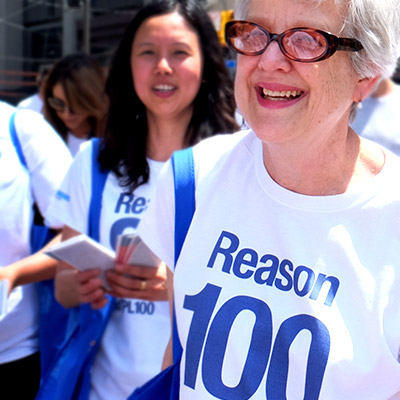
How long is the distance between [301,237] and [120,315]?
927 mm

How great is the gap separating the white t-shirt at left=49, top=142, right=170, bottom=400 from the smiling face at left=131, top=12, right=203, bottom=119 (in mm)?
259

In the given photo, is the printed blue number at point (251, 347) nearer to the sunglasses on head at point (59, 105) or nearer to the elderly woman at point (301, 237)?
the elderly woman at point (301, 237)

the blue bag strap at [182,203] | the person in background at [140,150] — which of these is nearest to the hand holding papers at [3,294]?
the person in background at [140,150]

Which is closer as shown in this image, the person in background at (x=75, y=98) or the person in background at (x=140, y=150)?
the person in background at (x=140, y=150)

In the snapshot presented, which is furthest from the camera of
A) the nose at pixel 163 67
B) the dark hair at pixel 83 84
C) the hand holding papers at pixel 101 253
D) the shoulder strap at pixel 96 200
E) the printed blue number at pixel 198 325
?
the dark hair at pixel 83 84

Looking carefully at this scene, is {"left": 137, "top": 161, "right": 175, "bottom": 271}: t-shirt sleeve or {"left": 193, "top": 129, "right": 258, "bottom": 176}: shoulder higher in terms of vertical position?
{"left": 193, "top": 129, "right": 258, "bottom": 176}: shoulder

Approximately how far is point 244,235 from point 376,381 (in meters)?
0.40

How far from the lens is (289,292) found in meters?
1.20

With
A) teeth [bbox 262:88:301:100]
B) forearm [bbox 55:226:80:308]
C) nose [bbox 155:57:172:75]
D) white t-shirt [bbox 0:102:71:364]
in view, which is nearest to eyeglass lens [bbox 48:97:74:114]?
white t-shirt [bbox 0:102:71:364]

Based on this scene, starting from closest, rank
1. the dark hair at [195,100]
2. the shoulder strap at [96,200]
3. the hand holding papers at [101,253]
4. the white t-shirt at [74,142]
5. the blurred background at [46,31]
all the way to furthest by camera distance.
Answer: the hand holding papers at [101,253], the shoulder strap at [96,200], the dark hair at [195,100], the white t-shirt at [74,142], the blurred background at [46,31]

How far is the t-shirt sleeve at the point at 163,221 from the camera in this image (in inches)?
56.9

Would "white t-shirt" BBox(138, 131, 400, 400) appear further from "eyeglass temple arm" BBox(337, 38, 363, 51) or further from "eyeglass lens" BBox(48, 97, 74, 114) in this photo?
"eyeglass lens" BBox(48, 97, 74, 114)

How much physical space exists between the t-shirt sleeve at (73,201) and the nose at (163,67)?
0.45 meters

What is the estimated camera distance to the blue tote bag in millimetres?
1376
